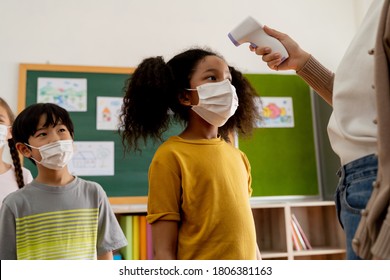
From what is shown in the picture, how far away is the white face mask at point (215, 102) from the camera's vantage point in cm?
115

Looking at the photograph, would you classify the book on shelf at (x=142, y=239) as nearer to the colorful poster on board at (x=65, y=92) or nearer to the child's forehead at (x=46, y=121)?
the colorful poster on board at (x=65, y=92)

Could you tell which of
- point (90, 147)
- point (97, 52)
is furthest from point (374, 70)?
point (97, 52)

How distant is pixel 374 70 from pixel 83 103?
7.25 feet

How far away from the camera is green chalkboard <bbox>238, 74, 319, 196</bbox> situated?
281cm

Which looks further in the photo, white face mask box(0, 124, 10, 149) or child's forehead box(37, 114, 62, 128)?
white face mask box(0, 124, 10, 149)

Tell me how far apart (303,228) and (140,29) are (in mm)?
1805

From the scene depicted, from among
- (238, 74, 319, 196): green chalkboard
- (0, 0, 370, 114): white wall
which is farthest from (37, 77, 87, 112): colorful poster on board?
(238, 74, 319, 196): green chalkboard

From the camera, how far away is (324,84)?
1.01 meters

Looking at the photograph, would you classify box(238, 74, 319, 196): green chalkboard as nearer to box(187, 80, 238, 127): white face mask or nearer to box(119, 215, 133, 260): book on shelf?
box(119, 215, 133, 260): book on shelf

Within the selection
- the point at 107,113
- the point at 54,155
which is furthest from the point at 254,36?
the point at 107,113

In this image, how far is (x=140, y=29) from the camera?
2.78m

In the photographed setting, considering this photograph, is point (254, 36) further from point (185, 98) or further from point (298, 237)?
point (298, 237)

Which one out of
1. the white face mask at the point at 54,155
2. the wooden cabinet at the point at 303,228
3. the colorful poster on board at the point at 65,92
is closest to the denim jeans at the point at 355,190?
the white face mask at the point at 54,155
